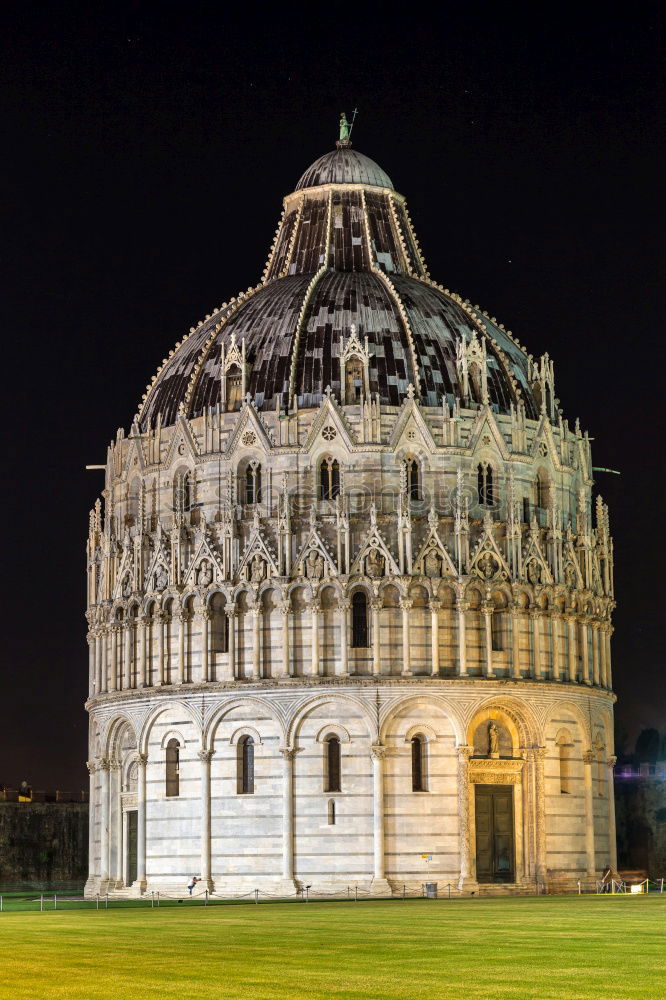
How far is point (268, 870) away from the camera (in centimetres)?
7806

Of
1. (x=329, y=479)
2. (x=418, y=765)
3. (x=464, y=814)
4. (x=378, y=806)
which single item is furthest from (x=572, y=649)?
(x=329, y=479)

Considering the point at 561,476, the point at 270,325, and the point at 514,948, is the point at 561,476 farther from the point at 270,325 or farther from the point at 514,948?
the point at 514,948

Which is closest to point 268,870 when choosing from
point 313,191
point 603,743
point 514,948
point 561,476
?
point 603,743

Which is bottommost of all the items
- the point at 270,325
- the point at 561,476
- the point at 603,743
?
the point at 603,743

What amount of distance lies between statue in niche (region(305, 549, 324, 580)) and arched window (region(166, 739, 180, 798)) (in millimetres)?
9976

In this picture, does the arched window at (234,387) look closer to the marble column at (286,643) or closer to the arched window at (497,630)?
the marble column at (286,643)

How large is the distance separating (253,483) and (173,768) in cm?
1312

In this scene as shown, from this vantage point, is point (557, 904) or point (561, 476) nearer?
point (557, 904)

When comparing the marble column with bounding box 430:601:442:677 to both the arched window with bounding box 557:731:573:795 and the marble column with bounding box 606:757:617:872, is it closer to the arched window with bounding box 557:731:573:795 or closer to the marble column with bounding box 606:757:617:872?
the arched window with bounding box 557:731:573:795

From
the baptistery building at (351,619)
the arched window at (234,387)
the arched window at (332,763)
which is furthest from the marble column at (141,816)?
the arched window at (234,387)

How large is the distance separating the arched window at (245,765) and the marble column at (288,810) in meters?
1.87

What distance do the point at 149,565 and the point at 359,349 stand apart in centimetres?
1368

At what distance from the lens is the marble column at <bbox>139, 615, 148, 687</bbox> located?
8294 centimetres

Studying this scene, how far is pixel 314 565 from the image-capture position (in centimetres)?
7925
